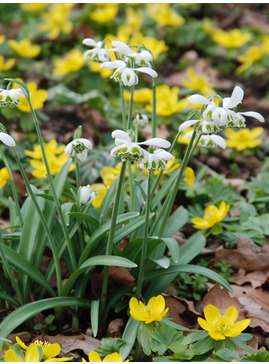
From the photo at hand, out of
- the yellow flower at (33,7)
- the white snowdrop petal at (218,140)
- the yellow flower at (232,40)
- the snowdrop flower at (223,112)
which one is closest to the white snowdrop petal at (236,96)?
the snowdrop flower at (223,112)

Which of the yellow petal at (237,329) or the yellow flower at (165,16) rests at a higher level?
the yellow petal at (237,329)

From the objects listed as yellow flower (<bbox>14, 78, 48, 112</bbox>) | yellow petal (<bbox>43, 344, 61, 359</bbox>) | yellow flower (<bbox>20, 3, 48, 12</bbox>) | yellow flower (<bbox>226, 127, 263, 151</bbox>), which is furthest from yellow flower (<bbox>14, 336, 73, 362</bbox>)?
yellow flower (<bbox>20, 3, 48, 12</bbox>)

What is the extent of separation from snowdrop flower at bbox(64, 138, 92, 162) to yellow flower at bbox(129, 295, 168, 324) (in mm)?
604

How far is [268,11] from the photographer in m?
5.72

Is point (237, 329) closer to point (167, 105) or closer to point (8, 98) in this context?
point (8, 98)

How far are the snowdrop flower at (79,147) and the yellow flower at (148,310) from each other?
1.98 feet

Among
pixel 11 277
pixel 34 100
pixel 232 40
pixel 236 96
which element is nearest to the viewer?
pixel 236 96

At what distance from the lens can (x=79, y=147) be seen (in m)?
1.80

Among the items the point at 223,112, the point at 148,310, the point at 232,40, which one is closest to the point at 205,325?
the point at 148,310

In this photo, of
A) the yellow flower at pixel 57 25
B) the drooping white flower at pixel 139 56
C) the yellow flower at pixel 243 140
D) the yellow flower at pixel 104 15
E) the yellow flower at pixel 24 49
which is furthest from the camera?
the yellow flower at pixel 104 15

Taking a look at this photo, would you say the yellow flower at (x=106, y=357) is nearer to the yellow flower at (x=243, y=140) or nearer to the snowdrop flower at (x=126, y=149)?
the snowdrop flower at (x=126, y=149)

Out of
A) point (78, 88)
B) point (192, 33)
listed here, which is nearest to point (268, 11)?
point (192, 33)

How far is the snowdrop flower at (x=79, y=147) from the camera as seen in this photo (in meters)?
1.79

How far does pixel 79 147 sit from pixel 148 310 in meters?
0.68
